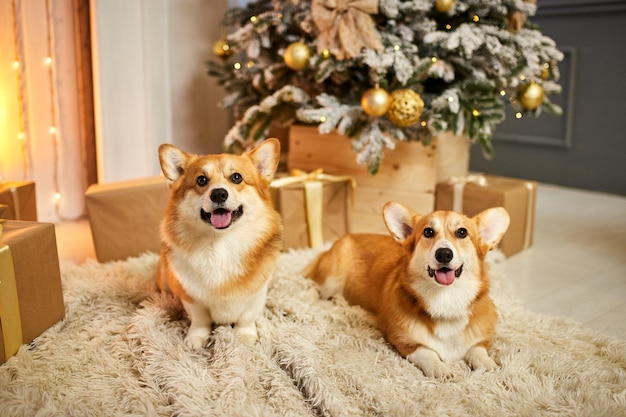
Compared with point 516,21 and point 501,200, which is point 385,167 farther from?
point 516,21

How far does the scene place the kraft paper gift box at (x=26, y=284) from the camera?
62.2 inches

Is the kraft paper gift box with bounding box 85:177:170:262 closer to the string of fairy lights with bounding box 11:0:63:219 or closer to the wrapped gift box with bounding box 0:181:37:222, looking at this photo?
the wrapped gift box with bounding box 0:181:37:222

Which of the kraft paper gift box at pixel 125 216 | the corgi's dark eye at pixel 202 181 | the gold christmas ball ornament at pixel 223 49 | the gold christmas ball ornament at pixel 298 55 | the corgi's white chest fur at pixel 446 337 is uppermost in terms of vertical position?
the gold christmas ball ornament at pixel 223 49

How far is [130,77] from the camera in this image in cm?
304

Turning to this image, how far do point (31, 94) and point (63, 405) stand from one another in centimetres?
188

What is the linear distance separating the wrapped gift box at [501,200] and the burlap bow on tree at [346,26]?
73 centimetres

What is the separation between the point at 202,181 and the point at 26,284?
0.58 metres

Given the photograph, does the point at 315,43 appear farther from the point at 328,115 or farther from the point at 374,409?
the point at 374,409

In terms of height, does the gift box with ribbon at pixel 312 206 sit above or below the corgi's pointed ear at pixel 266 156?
below

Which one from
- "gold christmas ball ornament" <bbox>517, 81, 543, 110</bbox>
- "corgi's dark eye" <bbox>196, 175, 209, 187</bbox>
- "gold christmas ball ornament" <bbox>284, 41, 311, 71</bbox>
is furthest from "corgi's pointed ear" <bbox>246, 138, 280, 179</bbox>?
"gold christmas ball ornament" <bbox>517, 81, 543, 110</bbox>

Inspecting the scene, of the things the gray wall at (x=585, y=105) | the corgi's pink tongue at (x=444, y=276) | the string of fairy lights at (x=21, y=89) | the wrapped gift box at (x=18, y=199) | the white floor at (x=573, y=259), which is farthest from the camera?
the gray wall at (x=585, y=105)

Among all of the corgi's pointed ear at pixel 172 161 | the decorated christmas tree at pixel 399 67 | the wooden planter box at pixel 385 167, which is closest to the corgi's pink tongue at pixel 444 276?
the corgi's pointed ear at pixel 172 161

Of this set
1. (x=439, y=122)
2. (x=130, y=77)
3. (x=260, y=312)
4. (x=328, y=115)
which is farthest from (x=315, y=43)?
(x=260, y=312)

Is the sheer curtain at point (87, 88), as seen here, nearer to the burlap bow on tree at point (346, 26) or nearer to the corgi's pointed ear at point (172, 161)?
the burlap bow on tree at point (346, 26)
